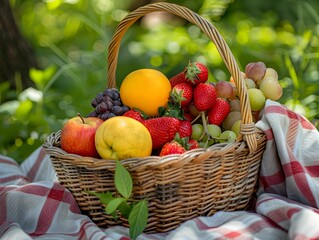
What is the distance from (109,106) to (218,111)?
31 centimetres

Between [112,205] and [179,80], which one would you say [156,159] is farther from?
[179,80]

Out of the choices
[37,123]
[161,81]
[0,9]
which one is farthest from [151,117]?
[0,9]

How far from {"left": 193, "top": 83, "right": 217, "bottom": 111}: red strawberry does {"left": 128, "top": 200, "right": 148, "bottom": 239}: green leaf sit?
34 centimetres

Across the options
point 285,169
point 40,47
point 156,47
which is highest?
point 285,169

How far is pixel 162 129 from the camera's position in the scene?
5.63 feet

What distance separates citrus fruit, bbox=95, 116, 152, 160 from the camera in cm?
163

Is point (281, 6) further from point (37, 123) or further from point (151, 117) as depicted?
point (151, 117)

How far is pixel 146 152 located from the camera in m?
1.67

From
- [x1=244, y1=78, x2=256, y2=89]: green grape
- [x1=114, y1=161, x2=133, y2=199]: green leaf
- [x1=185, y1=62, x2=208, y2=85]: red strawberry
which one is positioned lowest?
[x1=114, y1=161, x2=133, y2=199]: green leaf

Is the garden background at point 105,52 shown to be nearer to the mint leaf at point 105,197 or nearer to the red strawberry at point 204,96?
the red strawberry at point 204,96

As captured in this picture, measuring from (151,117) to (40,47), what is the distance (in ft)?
8.91

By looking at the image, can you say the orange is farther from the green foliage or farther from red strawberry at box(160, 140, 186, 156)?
the green foliage

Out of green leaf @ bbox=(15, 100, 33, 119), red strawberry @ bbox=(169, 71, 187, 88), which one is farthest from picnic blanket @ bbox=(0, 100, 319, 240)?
green leaf @ bbox=(15, 100, 33, 119)

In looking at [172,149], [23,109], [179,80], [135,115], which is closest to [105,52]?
[23,109]
